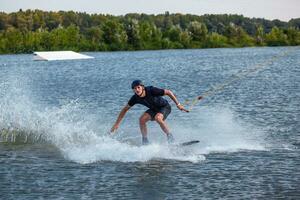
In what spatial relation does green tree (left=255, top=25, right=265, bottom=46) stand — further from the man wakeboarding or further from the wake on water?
the man wakeboarding

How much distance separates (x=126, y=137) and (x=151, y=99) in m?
3.87

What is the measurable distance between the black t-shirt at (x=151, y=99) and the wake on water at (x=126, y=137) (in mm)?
1097

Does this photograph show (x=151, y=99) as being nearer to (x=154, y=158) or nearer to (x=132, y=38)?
(x=154, y=158)

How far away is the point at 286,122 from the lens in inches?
936

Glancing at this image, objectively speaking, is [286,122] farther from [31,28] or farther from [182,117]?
[31,28]

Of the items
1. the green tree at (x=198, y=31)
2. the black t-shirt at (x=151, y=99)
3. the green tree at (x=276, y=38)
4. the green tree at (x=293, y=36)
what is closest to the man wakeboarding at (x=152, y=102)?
the black t-shirt at (x=151, y=99)

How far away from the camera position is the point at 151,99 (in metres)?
16.7

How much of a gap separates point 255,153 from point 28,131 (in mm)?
Result: 8127

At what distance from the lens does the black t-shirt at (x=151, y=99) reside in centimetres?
1656

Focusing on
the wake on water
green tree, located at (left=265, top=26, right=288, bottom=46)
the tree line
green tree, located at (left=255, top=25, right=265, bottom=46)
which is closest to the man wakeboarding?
the wake on water

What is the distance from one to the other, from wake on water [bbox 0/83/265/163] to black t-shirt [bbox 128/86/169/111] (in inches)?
43.2

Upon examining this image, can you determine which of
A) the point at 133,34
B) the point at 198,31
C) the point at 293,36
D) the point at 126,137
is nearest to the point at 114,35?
the point at 133,34

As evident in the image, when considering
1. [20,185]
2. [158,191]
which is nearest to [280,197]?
[158,191]

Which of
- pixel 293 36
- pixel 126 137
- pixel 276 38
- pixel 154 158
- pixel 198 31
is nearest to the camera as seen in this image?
pixel 154 158
